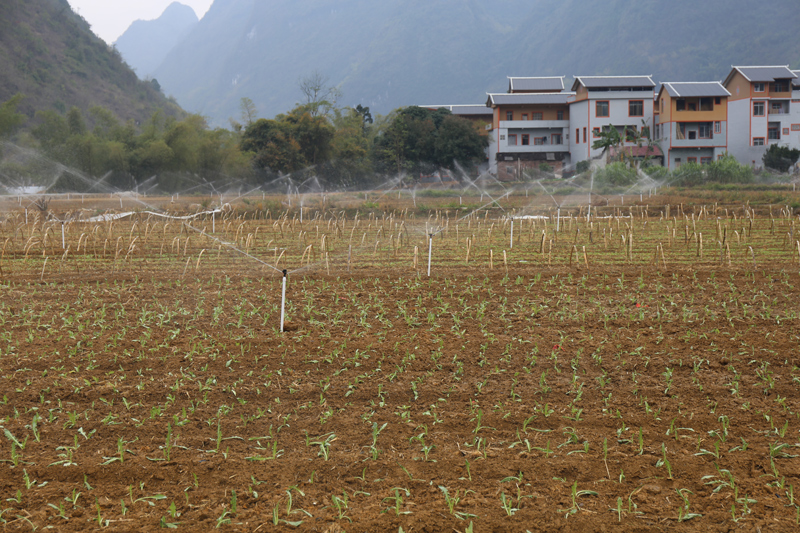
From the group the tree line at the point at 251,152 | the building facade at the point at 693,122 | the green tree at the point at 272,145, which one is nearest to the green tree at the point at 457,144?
the tree line at the point at 251,152

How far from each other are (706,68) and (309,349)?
153 m

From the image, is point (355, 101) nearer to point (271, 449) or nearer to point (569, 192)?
point (569, 192)

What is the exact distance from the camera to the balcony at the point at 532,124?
5641 cm

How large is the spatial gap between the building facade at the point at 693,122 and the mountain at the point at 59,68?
195 feet

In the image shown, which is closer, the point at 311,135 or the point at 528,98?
the point at 311,135

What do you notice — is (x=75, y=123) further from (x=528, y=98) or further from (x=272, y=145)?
(x=528, y=98)

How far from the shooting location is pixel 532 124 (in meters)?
56.8

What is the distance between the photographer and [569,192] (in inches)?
1510

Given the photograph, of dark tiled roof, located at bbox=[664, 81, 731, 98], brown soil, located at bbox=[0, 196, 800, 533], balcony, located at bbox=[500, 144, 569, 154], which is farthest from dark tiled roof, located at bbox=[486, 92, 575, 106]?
brown soil, located at bbox=[0, 196, 800, 533]

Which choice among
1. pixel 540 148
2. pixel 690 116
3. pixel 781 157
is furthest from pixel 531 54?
pixel 781 157

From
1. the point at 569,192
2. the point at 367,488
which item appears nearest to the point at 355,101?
the point at 569,192

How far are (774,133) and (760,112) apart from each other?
2703 millimetres

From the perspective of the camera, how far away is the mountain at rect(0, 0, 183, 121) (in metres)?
65.9

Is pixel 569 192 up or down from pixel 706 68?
down
